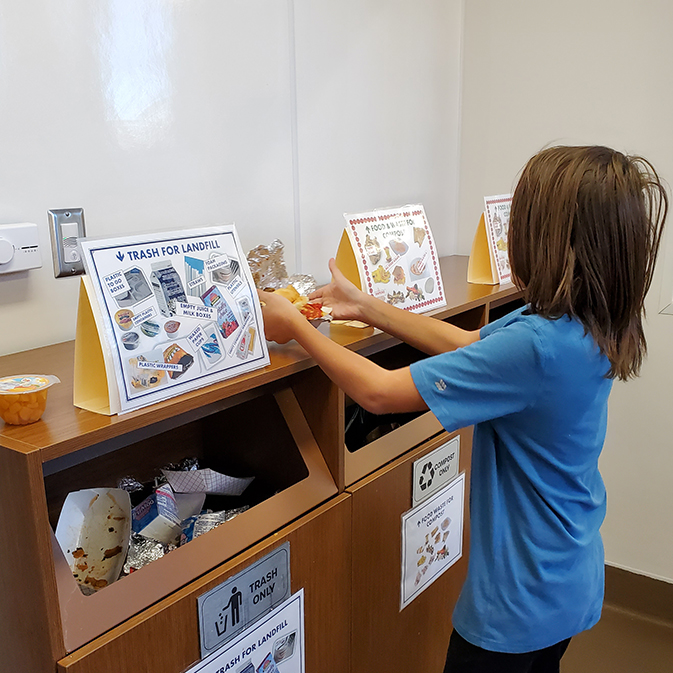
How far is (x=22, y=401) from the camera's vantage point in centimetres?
84

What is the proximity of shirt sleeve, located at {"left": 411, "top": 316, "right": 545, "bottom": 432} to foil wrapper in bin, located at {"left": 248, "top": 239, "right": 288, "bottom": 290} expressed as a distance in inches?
17.9

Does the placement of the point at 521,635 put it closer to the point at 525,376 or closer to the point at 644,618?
the point at 525,376

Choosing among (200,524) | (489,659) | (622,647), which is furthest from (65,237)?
(622,647)

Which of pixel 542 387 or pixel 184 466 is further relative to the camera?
pixel 184 466

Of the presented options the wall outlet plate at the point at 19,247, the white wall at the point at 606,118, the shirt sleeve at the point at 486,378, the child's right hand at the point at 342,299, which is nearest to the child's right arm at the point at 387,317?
the child's right hand at the point at 342,299

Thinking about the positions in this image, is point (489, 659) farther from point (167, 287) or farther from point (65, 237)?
point (65, 237)

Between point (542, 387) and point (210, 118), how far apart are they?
3.05ft

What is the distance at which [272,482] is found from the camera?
140cm

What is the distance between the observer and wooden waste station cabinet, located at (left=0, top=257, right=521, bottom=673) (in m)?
0.85

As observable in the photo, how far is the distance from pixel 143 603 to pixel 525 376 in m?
0.65

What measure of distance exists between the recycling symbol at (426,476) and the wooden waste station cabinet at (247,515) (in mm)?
42

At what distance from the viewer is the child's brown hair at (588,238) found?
40.8 inches

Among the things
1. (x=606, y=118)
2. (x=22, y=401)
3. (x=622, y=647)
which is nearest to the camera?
(x=22, y=401)

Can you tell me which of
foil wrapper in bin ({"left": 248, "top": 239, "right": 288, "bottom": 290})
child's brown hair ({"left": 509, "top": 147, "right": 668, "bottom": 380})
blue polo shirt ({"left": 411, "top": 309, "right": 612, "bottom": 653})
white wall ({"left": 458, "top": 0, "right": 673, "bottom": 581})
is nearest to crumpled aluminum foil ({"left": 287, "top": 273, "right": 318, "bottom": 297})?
foil wrapper in bin ({"left": 248, "top": 239, "right": 288, "bottom": 290})
